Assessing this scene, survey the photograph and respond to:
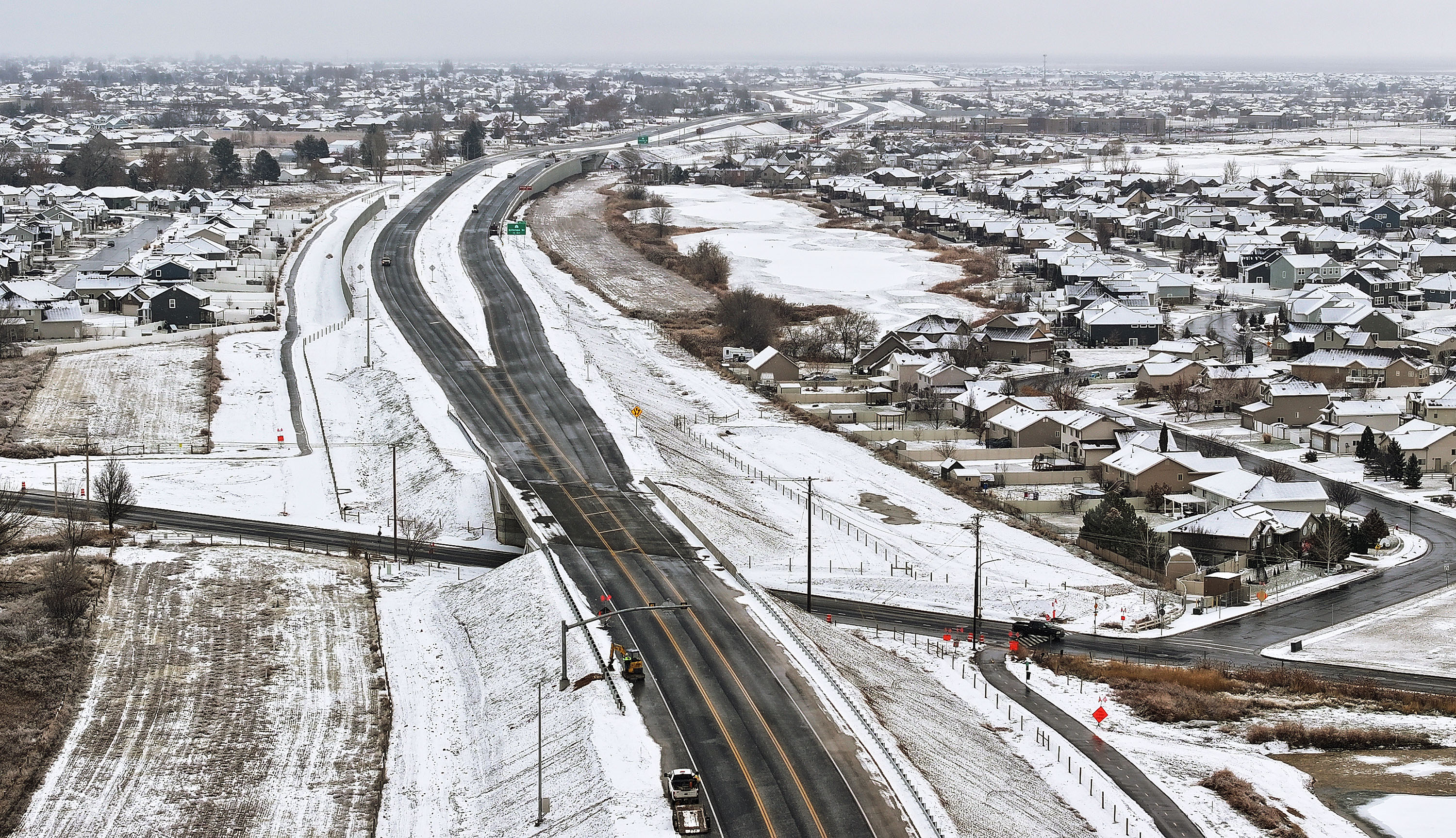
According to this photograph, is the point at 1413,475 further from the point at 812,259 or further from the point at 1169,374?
the point at 812,259

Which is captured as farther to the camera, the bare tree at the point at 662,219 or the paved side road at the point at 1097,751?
the bare tree at the point at 662,219

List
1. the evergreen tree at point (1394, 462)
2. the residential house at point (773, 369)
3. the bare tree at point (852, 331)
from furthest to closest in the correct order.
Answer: the bare tree at point (852, 331) → the residential house at point (773, 369) → the evergreen tree at point (1394, 462)

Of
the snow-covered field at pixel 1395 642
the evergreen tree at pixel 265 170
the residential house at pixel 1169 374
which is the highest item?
the evergreen tree at pixel 265 170

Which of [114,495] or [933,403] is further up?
[114,495]

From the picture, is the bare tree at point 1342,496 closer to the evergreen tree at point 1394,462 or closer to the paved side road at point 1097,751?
the evergreen tree at point 1394,462

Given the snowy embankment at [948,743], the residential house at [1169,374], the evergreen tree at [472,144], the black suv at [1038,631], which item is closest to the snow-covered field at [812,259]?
the residential house at [1169,374]

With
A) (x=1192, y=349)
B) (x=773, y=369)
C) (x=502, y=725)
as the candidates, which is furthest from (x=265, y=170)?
(x=502, y=725)

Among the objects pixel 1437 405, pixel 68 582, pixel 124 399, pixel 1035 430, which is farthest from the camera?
pixel 124 399

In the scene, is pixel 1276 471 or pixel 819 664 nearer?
pixel 819 664

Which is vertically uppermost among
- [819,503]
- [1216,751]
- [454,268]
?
[454,268]
